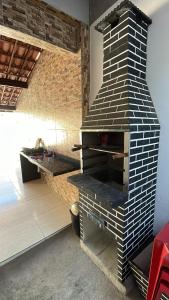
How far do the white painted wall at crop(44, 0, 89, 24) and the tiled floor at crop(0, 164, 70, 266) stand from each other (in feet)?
9.57

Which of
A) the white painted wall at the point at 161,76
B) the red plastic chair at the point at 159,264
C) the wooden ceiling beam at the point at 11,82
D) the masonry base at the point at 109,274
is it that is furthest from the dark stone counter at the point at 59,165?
the wooden ceiling beam at the point at 11,82

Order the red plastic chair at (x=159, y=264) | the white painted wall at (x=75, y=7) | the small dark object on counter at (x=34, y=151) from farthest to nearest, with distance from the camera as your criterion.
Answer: the small dark object on counter at (x=34, y=151), the white painted wall at (x=75, y=7), the red plastic chair at (x=159, y=264)

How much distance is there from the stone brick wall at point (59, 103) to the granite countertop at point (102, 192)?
104 centimetres

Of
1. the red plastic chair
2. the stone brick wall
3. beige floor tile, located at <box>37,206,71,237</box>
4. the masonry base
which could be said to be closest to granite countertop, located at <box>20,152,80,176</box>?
the stone brick wall

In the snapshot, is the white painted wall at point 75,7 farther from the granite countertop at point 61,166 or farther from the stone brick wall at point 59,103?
the granite countertop at point 61,166

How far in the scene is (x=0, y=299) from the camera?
1448 millimetres

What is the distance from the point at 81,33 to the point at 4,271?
310cm

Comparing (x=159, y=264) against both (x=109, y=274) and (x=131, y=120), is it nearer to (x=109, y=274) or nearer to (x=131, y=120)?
(x=109, y=274)

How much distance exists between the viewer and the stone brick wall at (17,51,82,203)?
2416 mm

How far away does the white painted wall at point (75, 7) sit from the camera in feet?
5.68

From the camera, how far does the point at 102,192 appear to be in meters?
1.33

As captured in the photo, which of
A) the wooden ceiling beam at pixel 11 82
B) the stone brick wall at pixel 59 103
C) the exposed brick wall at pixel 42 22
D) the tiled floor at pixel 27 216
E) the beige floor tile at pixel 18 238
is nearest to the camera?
the exposed brick wall at pixel 42 22

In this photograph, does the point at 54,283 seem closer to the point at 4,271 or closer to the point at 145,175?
the point at 4,271

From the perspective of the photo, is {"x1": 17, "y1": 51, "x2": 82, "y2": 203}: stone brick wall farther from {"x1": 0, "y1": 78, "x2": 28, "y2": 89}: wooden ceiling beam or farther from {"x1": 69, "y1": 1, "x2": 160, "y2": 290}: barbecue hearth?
{"x1": 69, "y1": 1, "x2": 160, "y2": 290}: barbecue hearth
